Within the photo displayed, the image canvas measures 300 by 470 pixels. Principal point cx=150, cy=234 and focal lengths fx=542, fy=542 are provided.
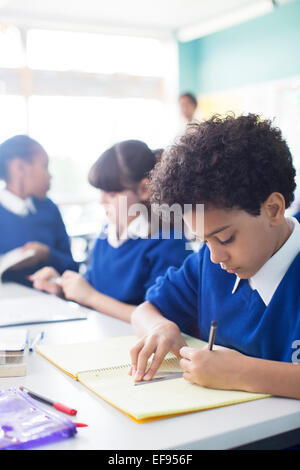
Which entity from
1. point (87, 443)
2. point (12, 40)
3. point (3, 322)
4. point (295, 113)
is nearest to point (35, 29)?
point (12, 40)

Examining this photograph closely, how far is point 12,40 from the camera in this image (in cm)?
559

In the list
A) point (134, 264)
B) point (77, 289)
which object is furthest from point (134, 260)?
point (77, 289)

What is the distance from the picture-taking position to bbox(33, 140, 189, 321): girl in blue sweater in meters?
1.74

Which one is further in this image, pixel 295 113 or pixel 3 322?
pixel 295 113

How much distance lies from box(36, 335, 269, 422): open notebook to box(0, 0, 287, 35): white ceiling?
4263mm

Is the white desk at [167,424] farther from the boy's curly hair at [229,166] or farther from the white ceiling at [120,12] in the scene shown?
the white ceiling at [120,12]

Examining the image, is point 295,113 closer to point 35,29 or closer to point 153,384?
point 35,29

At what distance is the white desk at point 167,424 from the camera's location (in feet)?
2.56

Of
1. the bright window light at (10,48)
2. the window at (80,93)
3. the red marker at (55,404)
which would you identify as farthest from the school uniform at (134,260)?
the bright window light at (10,48)

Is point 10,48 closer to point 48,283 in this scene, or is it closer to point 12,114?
point 12,114

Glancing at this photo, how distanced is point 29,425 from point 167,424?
21 centimetres

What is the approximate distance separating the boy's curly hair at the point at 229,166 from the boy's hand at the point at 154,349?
0.28m

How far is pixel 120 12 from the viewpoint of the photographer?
556 centimetres

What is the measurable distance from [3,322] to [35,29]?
484cm
